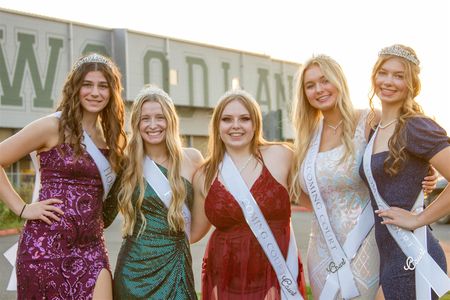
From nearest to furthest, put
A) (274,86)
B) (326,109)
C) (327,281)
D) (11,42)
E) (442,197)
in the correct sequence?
1. (442,197)
2. (327,281)
3. (326,109)
4. (11,42)
5. (274,86)

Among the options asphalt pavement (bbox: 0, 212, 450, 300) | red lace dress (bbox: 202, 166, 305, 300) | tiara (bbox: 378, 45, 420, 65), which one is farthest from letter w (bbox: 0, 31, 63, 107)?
tiara (bbox: 378, 45, 420, 65)

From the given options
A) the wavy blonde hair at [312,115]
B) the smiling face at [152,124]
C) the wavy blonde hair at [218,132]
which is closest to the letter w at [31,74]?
the smiling face at [152,124]

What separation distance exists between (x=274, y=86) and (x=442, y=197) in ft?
98.7

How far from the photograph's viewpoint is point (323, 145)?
4152mm

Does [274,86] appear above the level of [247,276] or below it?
above

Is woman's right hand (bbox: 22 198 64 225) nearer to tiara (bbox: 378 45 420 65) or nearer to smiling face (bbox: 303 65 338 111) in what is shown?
smiling face (bbox: 303 65 338 111)

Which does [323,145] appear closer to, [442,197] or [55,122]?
[442,197]

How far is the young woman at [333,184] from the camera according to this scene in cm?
383

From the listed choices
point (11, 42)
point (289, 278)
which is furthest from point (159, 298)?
point (11, 42)

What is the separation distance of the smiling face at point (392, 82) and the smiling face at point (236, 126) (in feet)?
2.72

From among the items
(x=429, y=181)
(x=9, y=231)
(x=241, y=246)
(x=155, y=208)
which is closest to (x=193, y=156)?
(x=155, y=208)

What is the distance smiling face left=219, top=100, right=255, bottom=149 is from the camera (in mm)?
4094

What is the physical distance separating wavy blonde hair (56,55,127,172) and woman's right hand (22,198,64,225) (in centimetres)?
32

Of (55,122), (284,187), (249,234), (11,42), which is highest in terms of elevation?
(11,42)
